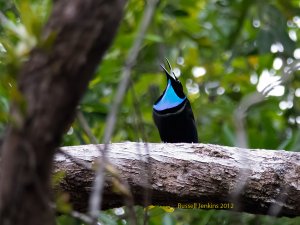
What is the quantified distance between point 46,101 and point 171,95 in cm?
262

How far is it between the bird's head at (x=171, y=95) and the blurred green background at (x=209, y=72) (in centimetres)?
10

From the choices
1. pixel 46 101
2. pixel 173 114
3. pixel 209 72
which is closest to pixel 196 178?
pixel 173 114

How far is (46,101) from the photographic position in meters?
1.27

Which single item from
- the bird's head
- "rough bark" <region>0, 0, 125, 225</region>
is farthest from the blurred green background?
"rough bark" <region>0, 0, 125, 225</region>

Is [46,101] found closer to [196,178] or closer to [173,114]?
[196,178]

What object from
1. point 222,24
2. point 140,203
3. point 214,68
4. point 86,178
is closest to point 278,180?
point 140,203

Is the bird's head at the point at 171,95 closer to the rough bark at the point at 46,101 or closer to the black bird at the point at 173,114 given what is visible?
the black bird at the point at 173,114

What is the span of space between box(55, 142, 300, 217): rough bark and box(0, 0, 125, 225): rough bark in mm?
1458

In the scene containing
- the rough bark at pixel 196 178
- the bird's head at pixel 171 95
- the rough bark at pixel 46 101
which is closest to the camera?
the rough bark at pixel 46 101

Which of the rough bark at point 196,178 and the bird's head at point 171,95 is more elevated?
the bird's head at point 171,95

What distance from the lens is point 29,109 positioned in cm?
128

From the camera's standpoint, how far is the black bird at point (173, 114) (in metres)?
3.86

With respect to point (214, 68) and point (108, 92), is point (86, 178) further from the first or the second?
point (214, 68)

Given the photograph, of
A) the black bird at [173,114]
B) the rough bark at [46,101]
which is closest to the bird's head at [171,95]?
the black bird at [173,114]
